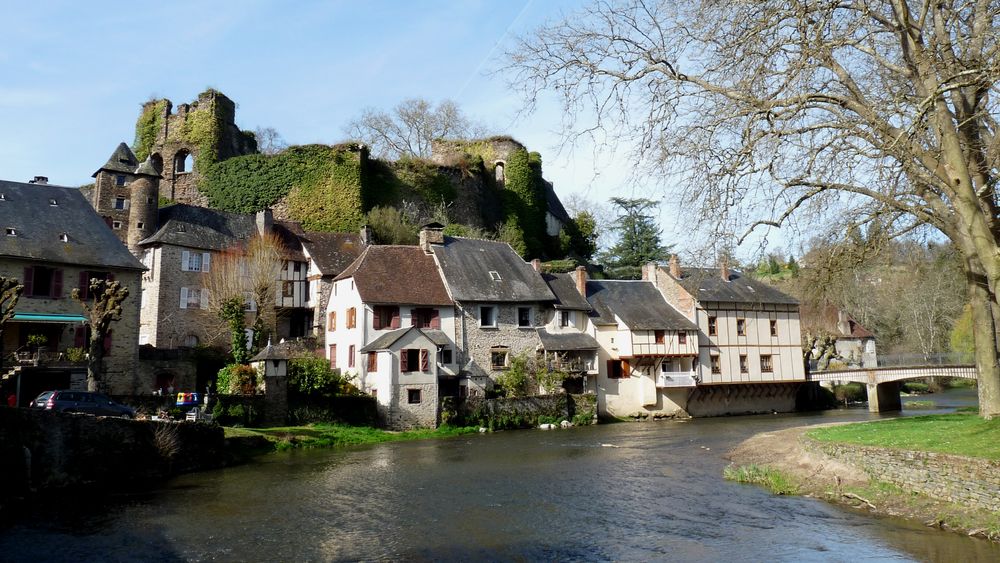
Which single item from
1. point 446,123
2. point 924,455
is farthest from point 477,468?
point 446,123

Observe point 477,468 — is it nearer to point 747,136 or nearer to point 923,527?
point 923,527

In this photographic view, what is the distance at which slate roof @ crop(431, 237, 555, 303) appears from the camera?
35.8 m

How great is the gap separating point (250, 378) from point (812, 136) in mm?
23991

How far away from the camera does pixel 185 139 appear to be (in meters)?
45.2

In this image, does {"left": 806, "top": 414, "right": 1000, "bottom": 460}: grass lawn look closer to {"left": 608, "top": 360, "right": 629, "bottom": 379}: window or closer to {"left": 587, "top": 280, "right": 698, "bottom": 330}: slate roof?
{"left": 608, "top": 360, "right": 629, "bottom": 379}: window

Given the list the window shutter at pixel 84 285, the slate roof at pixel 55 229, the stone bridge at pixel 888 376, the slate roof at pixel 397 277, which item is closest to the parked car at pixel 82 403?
the window shutter at pixel 84 285

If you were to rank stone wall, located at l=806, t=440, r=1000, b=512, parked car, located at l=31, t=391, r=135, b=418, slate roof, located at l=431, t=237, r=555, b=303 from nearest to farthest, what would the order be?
stone wall, located at l=806, t=440, r=1000, b=512 < parked car, located at l=31, t=391, r=135, b=418 < slate roof, located at l=431, t=237, r=555, b=303

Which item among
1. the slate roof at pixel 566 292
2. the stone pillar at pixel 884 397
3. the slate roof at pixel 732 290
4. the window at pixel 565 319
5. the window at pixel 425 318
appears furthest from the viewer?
the slate roof at pixel 732 290

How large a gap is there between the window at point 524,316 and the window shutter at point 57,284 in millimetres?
19875

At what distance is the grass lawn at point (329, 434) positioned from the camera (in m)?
24.6

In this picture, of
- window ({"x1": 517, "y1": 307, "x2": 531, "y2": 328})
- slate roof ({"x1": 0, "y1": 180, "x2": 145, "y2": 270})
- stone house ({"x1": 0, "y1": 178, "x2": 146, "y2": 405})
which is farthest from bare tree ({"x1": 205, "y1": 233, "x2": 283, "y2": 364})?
window ({"x1": 517, "y1": 307, "x2": 531, "y2": 328})

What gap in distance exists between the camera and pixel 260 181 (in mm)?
44250

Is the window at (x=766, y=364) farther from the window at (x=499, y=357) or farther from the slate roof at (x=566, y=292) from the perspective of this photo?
the window at (x=499, y=357)

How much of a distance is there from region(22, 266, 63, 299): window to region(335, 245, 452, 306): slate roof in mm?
11873
